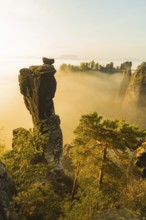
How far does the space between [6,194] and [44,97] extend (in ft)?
104

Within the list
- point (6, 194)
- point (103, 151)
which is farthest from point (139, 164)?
point (6, 194)

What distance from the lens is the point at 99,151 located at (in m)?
42.7

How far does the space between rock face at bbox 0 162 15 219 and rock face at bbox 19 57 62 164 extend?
24867 mm

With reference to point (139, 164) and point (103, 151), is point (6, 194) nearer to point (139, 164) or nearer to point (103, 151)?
point (103, 151)

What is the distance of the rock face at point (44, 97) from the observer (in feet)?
192

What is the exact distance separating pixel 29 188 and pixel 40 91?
28093 millimetres

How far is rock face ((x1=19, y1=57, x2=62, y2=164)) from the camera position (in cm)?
5838

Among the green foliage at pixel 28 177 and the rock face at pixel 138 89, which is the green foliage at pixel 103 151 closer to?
the green foliage at pixel 28 177

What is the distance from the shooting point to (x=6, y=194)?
30.3 m

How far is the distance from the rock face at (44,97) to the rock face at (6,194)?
2487cm

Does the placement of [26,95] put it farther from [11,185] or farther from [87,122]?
[11,185]

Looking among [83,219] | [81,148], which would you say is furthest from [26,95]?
[83,219]

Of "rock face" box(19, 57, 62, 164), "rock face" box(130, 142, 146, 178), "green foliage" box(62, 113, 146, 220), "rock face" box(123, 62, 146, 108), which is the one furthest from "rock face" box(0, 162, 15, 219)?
"rock face" box(123, 62, 146, 108)

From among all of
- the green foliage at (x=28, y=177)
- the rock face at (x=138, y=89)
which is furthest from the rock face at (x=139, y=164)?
the rock face at (x=138, y=89)
